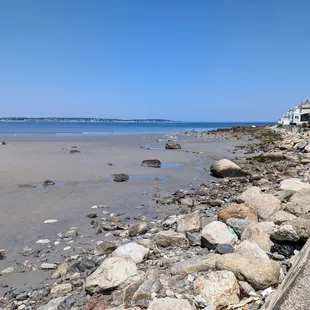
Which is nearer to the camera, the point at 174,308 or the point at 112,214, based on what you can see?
the point at 174,308

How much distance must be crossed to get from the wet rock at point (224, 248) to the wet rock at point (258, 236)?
0.51 meters

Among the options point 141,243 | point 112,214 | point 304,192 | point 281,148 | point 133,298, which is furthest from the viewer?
point 281,148

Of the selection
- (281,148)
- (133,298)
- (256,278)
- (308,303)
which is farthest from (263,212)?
(281,148)

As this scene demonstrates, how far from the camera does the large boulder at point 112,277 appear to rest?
4906mm

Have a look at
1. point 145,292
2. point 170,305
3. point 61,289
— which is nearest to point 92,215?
point 61,289

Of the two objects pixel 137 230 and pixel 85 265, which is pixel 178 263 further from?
pixel 137 230

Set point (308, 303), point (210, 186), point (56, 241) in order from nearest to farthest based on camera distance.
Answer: point (308, 303)
point (56, 241)
point (210, 186)

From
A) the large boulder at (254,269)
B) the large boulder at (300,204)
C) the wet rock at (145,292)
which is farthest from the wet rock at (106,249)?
the large boulder at (300,204)

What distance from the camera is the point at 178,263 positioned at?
5543mm

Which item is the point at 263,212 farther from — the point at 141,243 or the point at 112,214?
the point at 112,214

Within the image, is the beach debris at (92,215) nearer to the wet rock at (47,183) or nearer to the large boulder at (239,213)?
the large boulder at (239,213)

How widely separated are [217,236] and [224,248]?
1.62 ft

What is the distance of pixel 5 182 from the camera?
1535 cm

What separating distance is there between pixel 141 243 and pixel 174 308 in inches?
122
